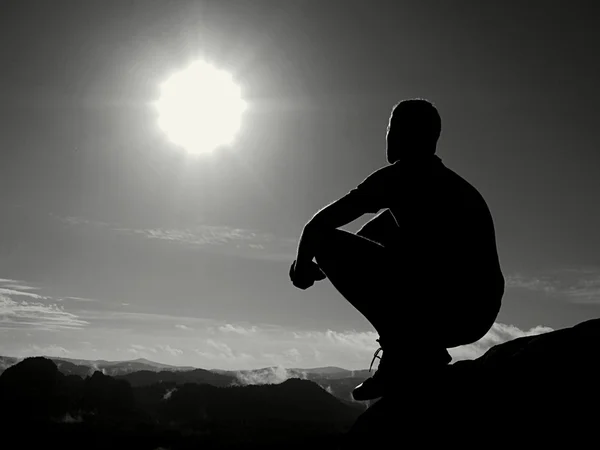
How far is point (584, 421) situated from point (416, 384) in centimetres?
154

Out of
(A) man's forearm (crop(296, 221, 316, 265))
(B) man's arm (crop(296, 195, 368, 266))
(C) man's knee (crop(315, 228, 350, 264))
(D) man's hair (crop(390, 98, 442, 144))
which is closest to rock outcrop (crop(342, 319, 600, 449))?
(C) man's knee (crop(315, 228, 350, 264))

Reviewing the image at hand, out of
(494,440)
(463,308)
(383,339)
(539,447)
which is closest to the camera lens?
(539,447)

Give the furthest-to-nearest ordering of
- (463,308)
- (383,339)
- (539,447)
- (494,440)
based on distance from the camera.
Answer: (383,339), (463,308), (494,440), (539,447)

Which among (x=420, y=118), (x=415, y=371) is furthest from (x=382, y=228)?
(x=415, y=371)

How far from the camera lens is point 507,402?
4512 millimetres

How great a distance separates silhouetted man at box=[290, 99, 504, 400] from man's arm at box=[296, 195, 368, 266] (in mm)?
10

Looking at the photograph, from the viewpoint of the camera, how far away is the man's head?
489 cm

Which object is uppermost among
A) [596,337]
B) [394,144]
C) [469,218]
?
[394,144]

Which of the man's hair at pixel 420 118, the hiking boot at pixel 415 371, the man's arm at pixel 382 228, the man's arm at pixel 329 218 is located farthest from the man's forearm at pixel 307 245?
the man's hair at pixel 420 118

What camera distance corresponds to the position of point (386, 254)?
15.1 feet

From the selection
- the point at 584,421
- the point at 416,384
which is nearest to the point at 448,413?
the point at 416,384

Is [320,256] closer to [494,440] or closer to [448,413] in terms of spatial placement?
[448,413]

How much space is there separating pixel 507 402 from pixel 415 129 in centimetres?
304

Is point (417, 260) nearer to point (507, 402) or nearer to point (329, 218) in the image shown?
point (329, 218)
